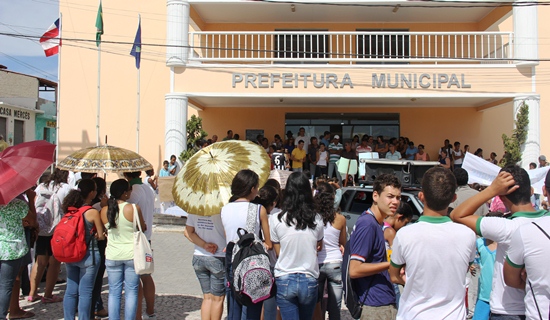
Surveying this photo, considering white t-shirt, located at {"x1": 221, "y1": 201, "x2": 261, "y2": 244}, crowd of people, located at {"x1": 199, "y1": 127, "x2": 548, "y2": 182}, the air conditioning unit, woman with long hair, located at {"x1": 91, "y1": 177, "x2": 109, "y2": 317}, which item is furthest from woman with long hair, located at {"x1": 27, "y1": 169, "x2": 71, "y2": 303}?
crowd of people, located at {"x1": 199, "y1": 127, "x2": 548, "y2": 182}

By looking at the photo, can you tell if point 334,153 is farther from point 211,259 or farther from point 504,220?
point 504,220

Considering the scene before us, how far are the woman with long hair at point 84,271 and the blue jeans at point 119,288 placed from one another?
0.26 m

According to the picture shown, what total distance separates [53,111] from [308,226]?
34045 mm

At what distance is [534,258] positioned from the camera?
289cm

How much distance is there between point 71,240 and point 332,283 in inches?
106

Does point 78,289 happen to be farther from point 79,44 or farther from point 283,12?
point 79,44

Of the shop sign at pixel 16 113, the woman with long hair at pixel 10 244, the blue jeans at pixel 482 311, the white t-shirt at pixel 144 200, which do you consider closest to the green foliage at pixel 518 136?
the blue jeans at pixel 482 311

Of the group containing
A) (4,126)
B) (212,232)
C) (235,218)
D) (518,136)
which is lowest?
(212,232)

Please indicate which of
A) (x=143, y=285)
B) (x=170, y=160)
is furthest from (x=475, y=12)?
(x=143, y=285)

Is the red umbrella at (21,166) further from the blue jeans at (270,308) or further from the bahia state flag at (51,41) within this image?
the bahia state flag at (51,41)

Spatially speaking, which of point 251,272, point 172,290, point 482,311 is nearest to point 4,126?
point 172,290

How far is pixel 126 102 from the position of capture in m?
17.6

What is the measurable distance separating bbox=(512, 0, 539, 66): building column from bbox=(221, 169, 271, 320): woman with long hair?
12151mm

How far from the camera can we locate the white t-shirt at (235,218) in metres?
4.44
